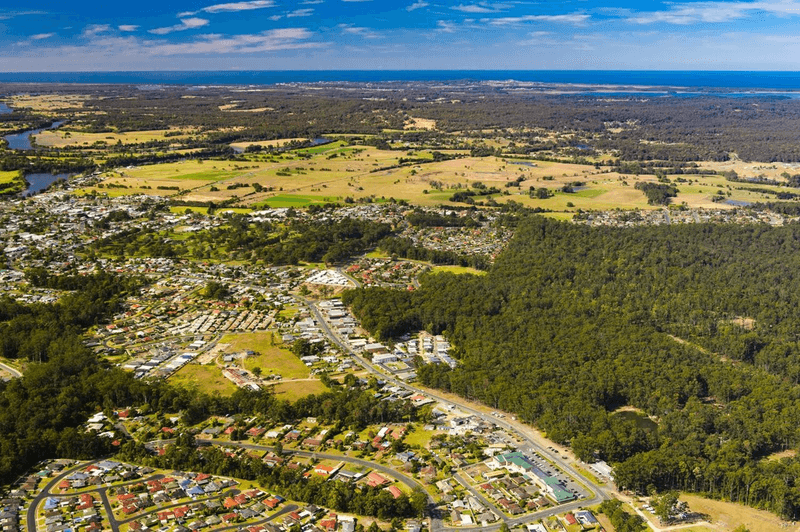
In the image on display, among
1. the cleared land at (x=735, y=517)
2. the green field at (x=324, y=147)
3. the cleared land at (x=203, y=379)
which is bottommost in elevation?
the cleared land at (x=735, y=517)

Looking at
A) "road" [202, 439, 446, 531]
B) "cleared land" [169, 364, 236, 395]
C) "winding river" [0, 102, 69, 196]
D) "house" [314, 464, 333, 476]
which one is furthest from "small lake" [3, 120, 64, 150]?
"house" [314, 464, 333, 476]

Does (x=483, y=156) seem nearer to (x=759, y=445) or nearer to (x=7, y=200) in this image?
(x=7, y=200)

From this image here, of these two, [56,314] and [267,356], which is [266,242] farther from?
[267,356]

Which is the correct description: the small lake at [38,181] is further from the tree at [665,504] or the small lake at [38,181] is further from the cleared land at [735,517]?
the cleared land at [735,517]

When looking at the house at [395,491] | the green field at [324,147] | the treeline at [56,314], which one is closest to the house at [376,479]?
the house at [395,491]

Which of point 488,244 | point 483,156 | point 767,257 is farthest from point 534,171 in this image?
point 767,257

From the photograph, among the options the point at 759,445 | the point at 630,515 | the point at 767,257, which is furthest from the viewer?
the point at 767,257

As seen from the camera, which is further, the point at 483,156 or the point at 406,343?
the point at 483,156

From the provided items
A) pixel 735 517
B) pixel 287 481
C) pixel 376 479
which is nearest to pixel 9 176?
pixel 287 481

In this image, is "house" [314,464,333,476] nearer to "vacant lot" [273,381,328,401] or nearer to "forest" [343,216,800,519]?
"vacant lot" [273,381,328,401]
